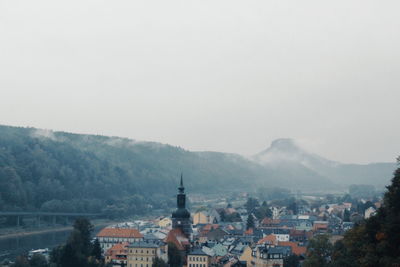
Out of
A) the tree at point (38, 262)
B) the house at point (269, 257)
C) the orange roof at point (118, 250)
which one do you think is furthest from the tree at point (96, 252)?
the house at point (269, 257)

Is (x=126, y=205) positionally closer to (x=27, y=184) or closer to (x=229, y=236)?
(x=27, y=184)

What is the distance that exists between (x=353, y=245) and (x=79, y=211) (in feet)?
306

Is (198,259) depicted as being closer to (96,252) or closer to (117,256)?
(117,256)

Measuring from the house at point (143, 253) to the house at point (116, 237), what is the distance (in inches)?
431

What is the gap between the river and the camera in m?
68.1

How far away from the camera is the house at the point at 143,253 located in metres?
57.0

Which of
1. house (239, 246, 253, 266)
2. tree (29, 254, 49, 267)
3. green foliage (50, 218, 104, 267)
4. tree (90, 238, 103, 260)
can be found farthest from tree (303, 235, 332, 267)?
tree (29, 254, 49, 267)

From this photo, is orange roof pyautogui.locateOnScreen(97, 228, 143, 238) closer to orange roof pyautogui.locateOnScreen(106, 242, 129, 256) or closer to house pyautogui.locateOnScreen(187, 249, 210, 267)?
orange roof pyautogui.locateOnScreen(106, 242, 129, 256)

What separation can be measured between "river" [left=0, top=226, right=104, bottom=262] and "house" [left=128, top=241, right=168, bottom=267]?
39.9 ft

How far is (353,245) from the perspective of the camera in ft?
121

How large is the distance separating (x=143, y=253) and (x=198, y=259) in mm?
4655

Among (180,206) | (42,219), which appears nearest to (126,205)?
(42,219)

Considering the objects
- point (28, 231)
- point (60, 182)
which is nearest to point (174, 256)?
point (28, 231)

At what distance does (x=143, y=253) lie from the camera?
57.5 meters
